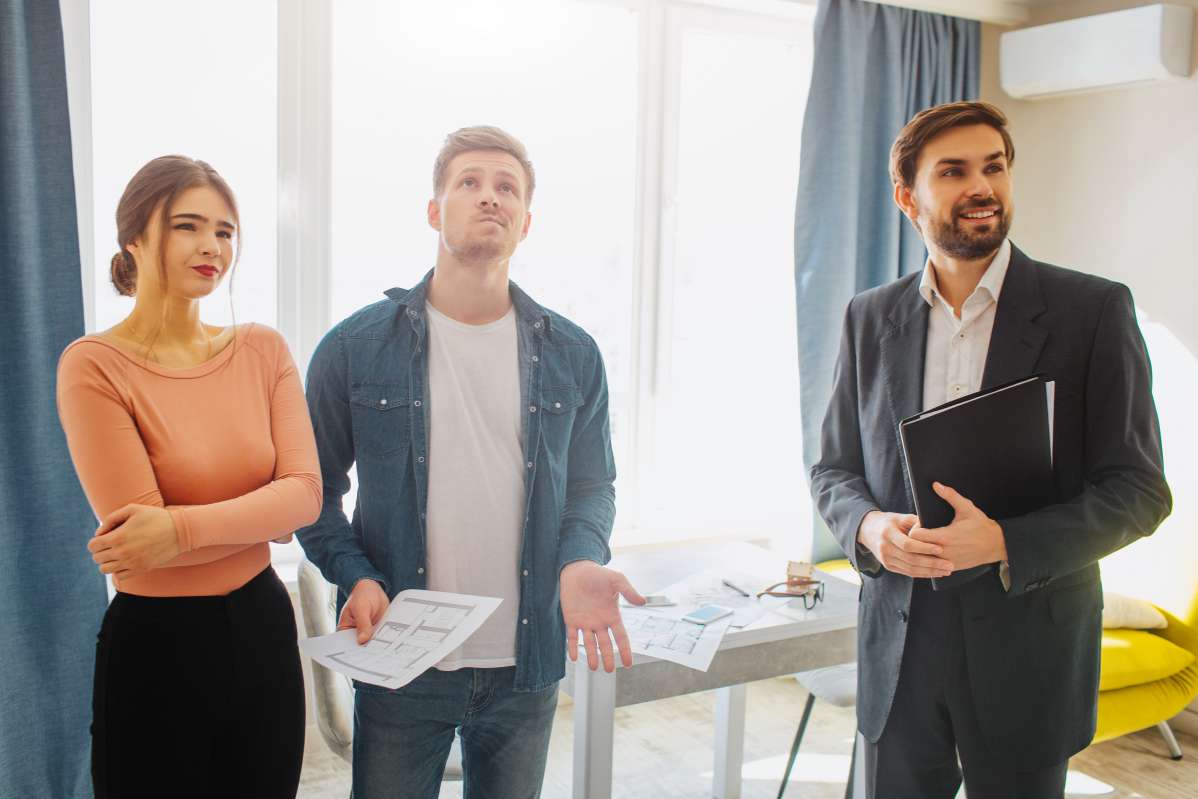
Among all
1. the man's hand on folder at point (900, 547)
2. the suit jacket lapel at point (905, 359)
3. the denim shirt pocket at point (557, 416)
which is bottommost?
the man's hand on folder at point (900, 547)

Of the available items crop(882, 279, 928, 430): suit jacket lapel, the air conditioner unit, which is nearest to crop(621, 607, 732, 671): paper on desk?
crop(882, 279, 928, 430): suit jacket lapel

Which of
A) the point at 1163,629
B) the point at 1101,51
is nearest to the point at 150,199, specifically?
the point at 1163,629

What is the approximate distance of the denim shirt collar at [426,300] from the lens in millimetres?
1585

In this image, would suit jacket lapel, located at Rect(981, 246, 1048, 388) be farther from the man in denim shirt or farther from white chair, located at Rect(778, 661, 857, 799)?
white chair, located at Rect(778, 661, 857, 799)

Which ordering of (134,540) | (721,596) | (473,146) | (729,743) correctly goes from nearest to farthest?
(134,540) → (473,146) → (721,596) → (729,743)

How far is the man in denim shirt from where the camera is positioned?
4.97ft

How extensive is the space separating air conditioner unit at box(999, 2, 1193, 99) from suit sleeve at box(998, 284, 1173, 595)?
2.19 metres

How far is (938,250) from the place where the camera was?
5.63 feet

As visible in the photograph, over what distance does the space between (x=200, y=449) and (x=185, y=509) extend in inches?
4.1

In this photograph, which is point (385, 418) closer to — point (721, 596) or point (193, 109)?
point (721, 596)

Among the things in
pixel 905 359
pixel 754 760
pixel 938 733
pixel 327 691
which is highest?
pixel 905 359

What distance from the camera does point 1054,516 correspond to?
4.96ft

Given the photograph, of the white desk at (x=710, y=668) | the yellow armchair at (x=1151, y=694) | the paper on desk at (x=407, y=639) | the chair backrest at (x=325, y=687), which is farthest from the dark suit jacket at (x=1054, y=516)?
the yellow armchair at (x=1151, y=694)

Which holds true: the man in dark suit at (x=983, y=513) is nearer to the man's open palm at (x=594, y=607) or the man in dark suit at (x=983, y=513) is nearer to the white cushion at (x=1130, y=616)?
the man's open palm at (x=594, y=607)
